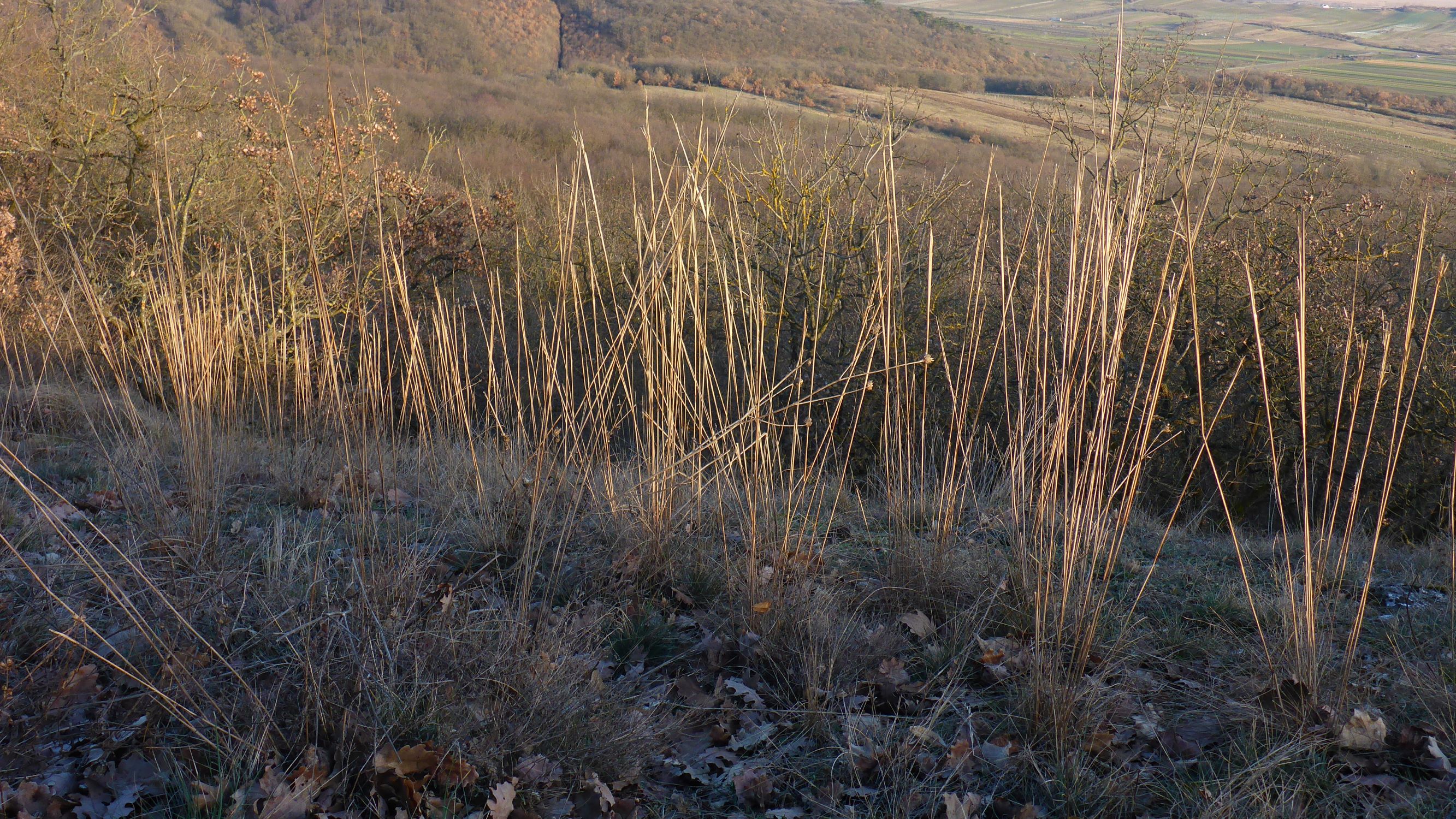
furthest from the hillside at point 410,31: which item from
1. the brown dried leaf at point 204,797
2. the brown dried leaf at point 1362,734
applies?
the brown dried leaf at point 1362,734

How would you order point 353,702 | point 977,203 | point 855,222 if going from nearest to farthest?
1. point 353,702
2. point 855,222
3. point 977,203

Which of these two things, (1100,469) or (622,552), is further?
(622,552)

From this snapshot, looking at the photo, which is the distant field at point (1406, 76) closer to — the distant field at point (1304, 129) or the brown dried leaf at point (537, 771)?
Answer: the distant field at point (1304, 129)

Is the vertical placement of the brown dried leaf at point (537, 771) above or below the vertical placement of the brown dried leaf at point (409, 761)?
below

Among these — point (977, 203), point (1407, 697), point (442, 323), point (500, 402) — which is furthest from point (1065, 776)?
point (977, 203)

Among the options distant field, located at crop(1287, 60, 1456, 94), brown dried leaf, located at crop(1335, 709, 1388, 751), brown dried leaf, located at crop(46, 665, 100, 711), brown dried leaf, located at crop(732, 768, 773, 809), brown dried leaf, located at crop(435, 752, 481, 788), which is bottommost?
brown dried leaf, located at crop(732, 768, 773, 809)

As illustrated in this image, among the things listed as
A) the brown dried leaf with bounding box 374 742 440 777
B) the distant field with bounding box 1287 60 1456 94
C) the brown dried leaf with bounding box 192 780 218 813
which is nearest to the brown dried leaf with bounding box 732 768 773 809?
the brown dried leaf with bounding box 374 742 440 777

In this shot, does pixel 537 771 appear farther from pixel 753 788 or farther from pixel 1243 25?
pixel 1243 25

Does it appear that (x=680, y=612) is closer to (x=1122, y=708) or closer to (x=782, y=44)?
(x=1122, y=708)

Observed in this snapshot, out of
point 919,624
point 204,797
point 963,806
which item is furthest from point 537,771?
point 919,624

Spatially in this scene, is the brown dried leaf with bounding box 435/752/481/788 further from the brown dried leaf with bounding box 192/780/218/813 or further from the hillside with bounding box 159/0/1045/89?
the hillside with bounding box 159/0/1045/89

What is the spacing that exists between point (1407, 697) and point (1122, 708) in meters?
0.69

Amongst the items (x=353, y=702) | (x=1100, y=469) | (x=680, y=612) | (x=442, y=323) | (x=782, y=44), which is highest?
(x=782, y=44)

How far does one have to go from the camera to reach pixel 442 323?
2.92 metres
